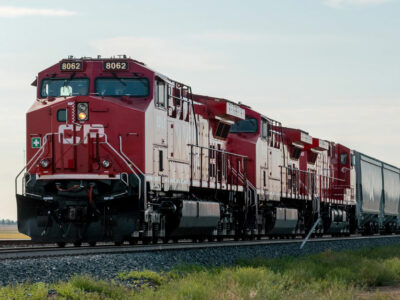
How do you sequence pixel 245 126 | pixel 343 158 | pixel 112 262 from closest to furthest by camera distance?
pixel 112 262 < pixel 245 126 < pixel 343 158

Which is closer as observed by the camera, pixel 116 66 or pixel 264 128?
pixel 116 66

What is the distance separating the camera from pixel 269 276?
1223cm

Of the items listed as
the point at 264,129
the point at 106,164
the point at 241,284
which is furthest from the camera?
the point at 264,129

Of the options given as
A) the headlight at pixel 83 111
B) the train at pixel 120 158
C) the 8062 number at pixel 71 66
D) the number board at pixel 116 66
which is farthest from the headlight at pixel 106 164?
the 8062 number at pixel 71 66

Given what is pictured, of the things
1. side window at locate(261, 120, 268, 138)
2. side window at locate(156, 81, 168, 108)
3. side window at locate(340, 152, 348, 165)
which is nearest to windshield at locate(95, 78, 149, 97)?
side window at locate(156, 81, 168, 108)

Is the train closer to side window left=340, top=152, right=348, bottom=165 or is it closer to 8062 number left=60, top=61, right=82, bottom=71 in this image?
8062 number left=60, top=61, right=82, bottom=71

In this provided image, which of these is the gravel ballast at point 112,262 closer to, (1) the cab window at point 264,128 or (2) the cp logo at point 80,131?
(2) the cp logo at point 80,131

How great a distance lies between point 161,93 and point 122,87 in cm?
98

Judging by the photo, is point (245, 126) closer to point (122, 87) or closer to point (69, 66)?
point (122, 87)

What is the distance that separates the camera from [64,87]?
18125mm

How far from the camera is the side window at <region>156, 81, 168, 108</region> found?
1817 centimetres

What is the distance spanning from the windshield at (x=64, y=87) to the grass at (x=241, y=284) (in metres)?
5.98

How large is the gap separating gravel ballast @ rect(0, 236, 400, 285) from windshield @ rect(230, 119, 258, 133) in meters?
7.73

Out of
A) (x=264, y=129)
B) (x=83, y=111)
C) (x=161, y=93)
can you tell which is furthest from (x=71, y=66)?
(x=264, y=129)
